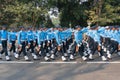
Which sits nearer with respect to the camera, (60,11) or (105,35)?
(105,35)

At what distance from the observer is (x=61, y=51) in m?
17.6

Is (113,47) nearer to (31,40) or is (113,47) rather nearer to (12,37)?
(31,40)

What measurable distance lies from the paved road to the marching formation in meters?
1.34

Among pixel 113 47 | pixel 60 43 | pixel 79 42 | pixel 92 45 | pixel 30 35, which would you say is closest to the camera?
pixel 79 42

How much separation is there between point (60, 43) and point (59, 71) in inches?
167

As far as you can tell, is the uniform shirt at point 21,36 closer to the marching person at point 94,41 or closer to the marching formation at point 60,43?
the marching formation at point 60,43

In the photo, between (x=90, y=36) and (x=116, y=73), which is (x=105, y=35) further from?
(x=116, y=73)

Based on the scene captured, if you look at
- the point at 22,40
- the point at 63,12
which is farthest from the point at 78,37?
the point at 63,12

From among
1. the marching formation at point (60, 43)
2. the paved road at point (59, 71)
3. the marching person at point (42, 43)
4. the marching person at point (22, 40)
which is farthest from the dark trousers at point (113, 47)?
the marching person at point (22, 40)

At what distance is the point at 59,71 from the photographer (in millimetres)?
13234

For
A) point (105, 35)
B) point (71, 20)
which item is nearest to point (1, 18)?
point (71, 20)

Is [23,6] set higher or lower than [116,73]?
higher

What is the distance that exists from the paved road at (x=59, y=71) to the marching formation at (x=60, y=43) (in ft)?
4.39

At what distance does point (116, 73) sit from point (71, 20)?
83.8 ft
